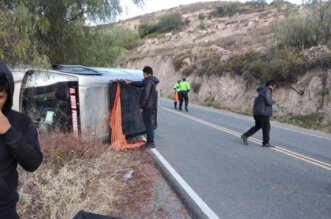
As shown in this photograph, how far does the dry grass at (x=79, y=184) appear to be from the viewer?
19.5 feet

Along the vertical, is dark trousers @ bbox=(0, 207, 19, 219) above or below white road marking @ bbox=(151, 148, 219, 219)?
above

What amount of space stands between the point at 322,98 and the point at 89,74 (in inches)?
648

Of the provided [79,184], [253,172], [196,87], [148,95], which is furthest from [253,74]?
[79,184]

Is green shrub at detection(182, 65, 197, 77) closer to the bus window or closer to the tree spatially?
the tree

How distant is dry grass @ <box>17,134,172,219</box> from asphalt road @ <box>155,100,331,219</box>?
1033 mm

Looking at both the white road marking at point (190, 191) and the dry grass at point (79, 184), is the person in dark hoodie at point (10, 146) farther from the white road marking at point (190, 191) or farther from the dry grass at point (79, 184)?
the white road marking at point (190, 191)

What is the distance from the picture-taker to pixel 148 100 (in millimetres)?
11742

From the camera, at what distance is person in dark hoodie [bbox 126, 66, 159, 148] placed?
11711 millimetres

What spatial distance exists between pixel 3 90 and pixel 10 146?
334 mm

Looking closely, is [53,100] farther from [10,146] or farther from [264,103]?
[10,146]

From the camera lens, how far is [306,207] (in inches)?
275

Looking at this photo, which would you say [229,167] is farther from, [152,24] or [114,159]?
[152,24]

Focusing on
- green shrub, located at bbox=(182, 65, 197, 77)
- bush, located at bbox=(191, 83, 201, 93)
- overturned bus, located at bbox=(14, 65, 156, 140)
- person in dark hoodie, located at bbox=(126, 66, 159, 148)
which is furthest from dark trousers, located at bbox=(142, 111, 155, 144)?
green shrub, located at bbox=(182, 65, 197, 77)

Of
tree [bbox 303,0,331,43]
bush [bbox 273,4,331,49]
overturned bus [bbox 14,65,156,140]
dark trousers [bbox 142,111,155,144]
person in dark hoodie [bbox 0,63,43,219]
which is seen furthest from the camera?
bush [bbox 273,4,331,49]
